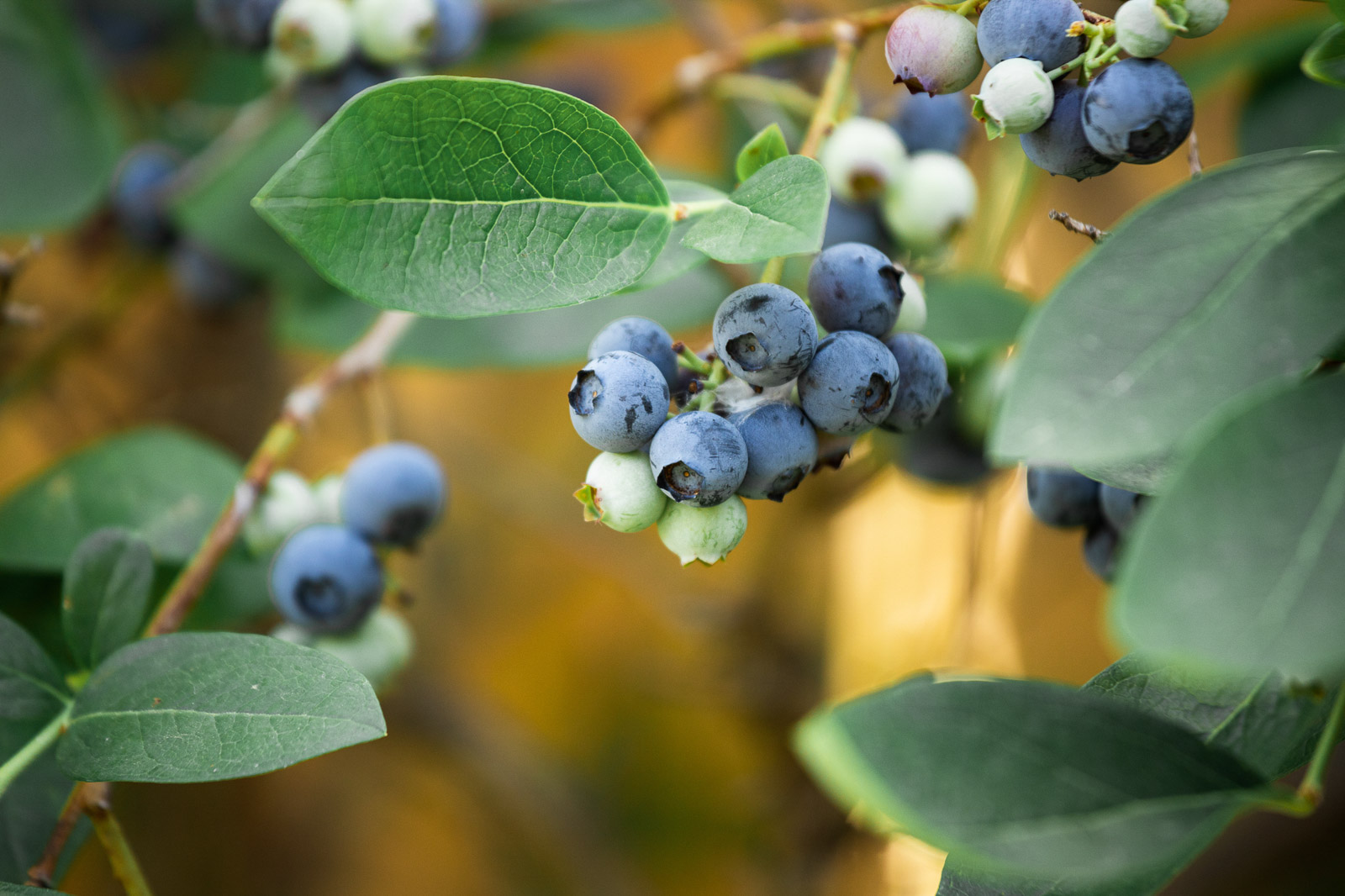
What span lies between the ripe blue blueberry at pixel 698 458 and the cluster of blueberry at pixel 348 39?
467mm

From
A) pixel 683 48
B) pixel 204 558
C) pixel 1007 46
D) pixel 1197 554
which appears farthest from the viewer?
pixel 683 48

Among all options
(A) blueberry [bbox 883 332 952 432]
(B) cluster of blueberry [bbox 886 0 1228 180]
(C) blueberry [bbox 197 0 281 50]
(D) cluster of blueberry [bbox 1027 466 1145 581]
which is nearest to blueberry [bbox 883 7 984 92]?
(B) cluster of blueberry [bbox 886 0 1228 180]

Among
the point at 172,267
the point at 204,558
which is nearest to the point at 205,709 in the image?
the point at 204,558

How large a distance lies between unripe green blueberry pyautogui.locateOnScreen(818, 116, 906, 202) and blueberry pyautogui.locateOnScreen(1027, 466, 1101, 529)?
→ 0.76 ft

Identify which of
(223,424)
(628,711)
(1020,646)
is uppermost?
(223,424)

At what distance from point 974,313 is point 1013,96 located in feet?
1.40

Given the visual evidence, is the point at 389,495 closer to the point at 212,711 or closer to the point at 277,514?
the point at 277,514

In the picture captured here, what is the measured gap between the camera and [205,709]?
425 mm

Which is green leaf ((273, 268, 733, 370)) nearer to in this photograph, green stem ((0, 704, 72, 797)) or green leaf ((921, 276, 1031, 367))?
green leaf ((921, 276, 1031, 367))

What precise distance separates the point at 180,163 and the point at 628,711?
121 centimetres

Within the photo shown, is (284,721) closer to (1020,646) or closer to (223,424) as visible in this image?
(223,424)

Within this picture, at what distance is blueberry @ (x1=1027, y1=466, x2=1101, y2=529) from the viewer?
54 centimetres

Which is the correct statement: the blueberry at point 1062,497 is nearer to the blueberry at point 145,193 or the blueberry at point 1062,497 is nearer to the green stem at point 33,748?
the green stem at point 33,748

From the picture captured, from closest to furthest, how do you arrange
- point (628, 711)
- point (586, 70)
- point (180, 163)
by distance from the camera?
point (180, 163)
point (586, 70)
point (628, 711)
